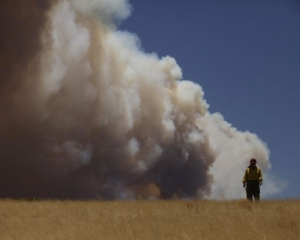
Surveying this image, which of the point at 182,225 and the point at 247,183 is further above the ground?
the point at 247,183

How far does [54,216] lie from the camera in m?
17.2

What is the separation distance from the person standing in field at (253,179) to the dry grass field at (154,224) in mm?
2075

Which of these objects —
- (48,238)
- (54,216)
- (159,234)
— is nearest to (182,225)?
(159,234)

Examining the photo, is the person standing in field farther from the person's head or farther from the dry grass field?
the dry grass field

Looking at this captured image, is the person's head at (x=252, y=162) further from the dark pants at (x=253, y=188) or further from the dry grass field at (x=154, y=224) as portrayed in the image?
the dry grass field at (x=154, y=224)

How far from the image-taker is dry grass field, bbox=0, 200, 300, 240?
1191 cm

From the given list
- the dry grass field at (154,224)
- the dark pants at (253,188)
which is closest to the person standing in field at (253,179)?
the dark pants at (253,188)

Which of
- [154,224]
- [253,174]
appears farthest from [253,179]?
[154,224]

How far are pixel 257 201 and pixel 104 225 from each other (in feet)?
31.0

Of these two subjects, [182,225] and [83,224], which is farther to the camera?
[83,224]

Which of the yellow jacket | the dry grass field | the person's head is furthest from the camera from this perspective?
the yellow jacket

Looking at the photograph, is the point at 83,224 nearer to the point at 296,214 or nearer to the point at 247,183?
the point at 296,214

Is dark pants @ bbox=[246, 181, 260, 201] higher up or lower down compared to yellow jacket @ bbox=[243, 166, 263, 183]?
lower down

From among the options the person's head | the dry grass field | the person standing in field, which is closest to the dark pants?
the person standing in field
